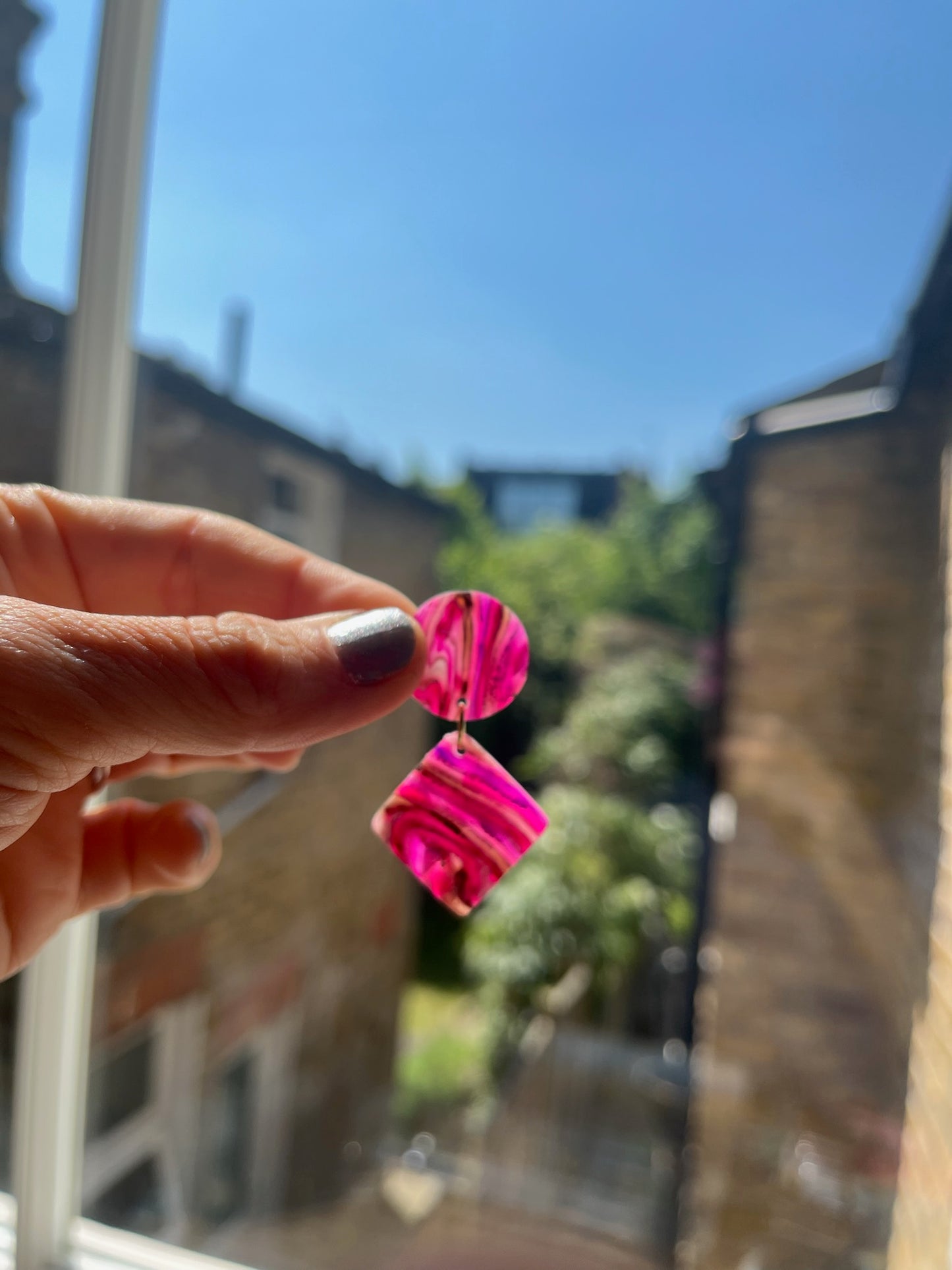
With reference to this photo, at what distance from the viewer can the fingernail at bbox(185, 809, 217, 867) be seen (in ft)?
2.12

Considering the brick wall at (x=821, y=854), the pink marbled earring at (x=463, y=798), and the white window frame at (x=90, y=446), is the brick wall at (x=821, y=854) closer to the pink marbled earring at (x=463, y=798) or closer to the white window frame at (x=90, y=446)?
the pink marbled earring at (x=463, y=798)

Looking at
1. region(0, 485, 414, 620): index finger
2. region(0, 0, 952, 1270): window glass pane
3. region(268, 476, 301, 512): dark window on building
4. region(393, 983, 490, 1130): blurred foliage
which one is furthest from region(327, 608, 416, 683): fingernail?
region(393, 983, 490, 1130): blurred foliage

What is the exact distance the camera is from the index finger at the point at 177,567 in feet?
2.08

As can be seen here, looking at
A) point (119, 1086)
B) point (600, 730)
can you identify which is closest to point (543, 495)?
point (600, 730)

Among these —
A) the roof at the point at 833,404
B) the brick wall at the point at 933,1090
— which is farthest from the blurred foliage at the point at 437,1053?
the roof at the point at 833,404

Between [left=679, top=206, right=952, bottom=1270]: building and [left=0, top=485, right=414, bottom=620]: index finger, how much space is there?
61 centimetres

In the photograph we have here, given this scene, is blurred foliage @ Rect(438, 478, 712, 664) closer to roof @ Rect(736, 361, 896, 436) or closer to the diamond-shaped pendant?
roof @ Rect(736, 361, 896, 436)

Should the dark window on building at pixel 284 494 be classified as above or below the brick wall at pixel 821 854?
above

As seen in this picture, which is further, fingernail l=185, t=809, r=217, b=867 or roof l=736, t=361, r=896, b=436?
roof l=736, t=361, r=896, b=436

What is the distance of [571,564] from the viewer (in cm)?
108

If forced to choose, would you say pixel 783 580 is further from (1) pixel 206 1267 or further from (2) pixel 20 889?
(1) pixel 206 1267

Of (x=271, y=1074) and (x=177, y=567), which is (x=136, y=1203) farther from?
(x=177, y=567)

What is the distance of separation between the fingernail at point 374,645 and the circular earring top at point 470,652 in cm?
6

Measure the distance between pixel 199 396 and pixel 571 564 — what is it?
0.63 metres
